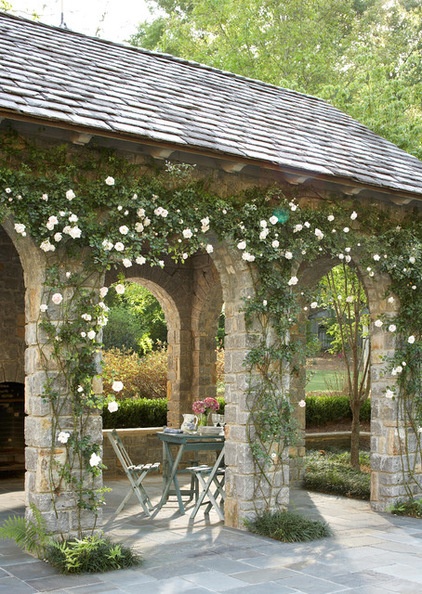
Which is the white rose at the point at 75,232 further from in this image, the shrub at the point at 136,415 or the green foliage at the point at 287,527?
the shrub at the point at 136,415

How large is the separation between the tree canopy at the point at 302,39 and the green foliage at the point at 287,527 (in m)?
9.97

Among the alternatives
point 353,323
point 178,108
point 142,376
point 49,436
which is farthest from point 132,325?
point 49,436

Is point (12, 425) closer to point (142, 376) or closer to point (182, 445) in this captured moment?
point (182, 445)

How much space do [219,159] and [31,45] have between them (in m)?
2.58

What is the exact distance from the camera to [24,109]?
5.50 m

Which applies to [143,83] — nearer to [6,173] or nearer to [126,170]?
[126,170]

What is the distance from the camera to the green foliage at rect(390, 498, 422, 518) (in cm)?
794

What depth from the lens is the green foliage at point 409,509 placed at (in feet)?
26.1

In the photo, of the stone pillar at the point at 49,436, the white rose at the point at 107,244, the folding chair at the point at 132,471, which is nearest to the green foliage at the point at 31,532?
the stone pillar at the point at 49,436

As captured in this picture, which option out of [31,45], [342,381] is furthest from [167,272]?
[342,381]

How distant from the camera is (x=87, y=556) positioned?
565 cm

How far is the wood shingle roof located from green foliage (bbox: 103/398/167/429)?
17.3ft

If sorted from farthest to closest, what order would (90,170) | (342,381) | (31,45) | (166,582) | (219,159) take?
(342,381)
(31,45)
(219,159)
(90,170)
(166,582)

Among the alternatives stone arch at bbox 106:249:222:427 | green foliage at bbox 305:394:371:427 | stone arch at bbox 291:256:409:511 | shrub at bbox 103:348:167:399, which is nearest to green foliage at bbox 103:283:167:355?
shrub at bbox 103:348:167:399
